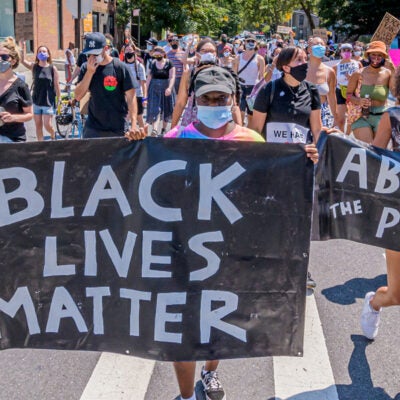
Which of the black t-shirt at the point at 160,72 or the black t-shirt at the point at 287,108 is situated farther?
the black t-shirt at the point at 160,72

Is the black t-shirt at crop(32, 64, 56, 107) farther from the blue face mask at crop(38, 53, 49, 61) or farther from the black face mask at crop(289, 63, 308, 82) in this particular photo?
the black face mask at crop(289, 63, 308, 82)

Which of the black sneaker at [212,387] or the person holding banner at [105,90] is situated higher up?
the person holding banner at [105,90]

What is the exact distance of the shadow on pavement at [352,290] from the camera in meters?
5.07

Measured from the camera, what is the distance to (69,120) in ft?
37.7

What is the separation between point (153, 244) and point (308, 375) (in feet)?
5.05

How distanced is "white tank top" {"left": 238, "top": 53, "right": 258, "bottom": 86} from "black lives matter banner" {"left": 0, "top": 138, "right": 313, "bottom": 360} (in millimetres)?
8452

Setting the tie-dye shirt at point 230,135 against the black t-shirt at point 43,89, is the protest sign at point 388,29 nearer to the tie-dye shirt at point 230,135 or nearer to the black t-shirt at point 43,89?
the black t-shirt at point 43,89

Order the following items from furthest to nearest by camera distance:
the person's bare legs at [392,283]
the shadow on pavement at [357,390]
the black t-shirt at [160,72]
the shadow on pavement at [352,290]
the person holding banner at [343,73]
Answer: the black t-shirt at [160,72] < the person holding banner at [343,73] < the shadow on pavement at [352,290] < the person's bare legs at [392,283] < the shadow on pavement at [357,390]

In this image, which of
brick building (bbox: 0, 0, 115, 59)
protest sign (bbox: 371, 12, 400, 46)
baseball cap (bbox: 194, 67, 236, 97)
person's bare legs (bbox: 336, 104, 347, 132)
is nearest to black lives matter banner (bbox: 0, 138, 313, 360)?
baseball cap (bbox: 194, 67, 236, 97)

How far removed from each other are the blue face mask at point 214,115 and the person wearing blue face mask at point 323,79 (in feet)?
13.6

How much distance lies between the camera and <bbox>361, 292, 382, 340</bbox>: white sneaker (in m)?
4.20

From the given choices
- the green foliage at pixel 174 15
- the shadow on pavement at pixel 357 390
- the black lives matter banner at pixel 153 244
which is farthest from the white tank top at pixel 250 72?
the green foliage at pixel 174 15

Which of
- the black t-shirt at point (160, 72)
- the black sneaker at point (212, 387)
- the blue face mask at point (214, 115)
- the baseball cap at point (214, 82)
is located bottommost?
the black sneaker at point (212, 387)

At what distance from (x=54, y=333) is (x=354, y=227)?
187cm
